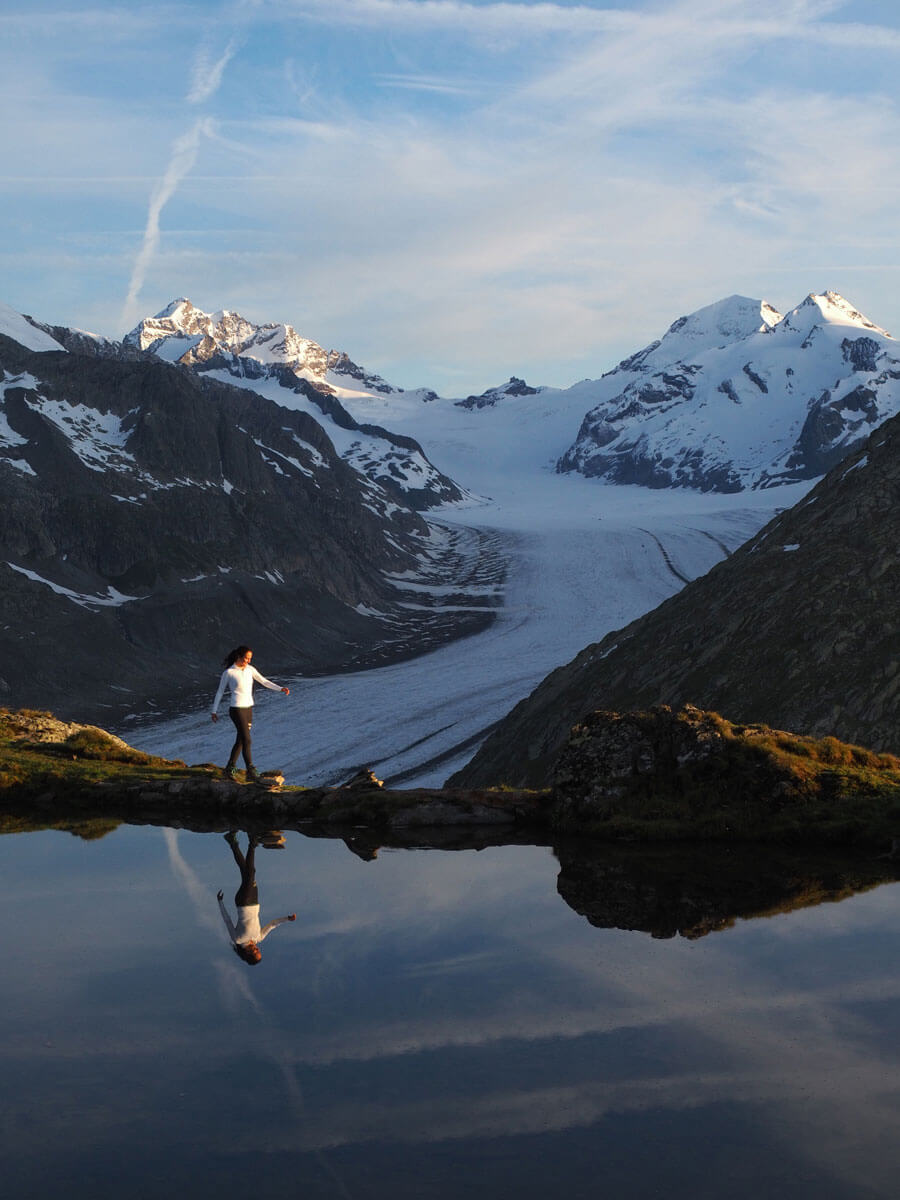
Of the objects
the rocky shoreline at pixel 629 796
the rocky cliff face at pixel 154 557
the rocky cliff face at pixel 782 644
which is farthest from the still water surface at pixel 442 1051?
the rocky cliff face at pixel 154 557

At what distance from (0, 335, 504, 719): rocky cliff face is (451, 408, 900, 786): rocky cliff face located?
58.5 m

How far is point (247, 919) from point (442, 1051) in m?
3.87

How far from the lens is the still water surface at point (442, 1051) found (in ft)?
24.5

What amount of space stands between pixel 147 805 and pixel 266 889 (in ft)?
19.1

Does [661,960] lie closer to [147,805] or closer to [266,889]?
[266,889]

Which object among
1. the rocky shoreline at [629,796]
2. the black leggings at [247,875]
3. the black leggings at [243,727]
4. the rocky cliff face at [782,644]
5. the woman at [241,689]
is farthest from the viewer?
the rocky cliff face at [782,644]

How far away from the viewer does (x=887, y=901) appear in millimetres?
12531

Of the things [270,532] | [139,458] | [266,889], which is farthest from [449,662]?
[266,889]

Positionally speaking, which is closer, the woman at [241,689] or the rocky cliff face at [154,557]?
the woman at [241,689]

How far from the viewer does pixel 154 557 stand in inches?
5512

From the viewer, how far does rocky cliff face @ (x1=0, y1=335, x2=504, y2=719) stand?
11331 centimetres

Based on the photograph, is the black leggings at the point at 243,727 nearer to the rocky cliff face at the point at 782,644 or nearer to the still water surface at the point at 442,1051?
the still water surface at the point at 442,1051

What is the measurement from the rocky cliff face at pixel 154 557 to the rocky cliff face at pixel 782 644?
58.5 m

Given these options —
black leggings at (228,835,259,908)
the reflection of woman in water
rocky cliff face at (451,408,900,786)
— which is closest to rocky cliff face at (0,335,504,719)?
rocky cliff face at (451,408,900,786)
